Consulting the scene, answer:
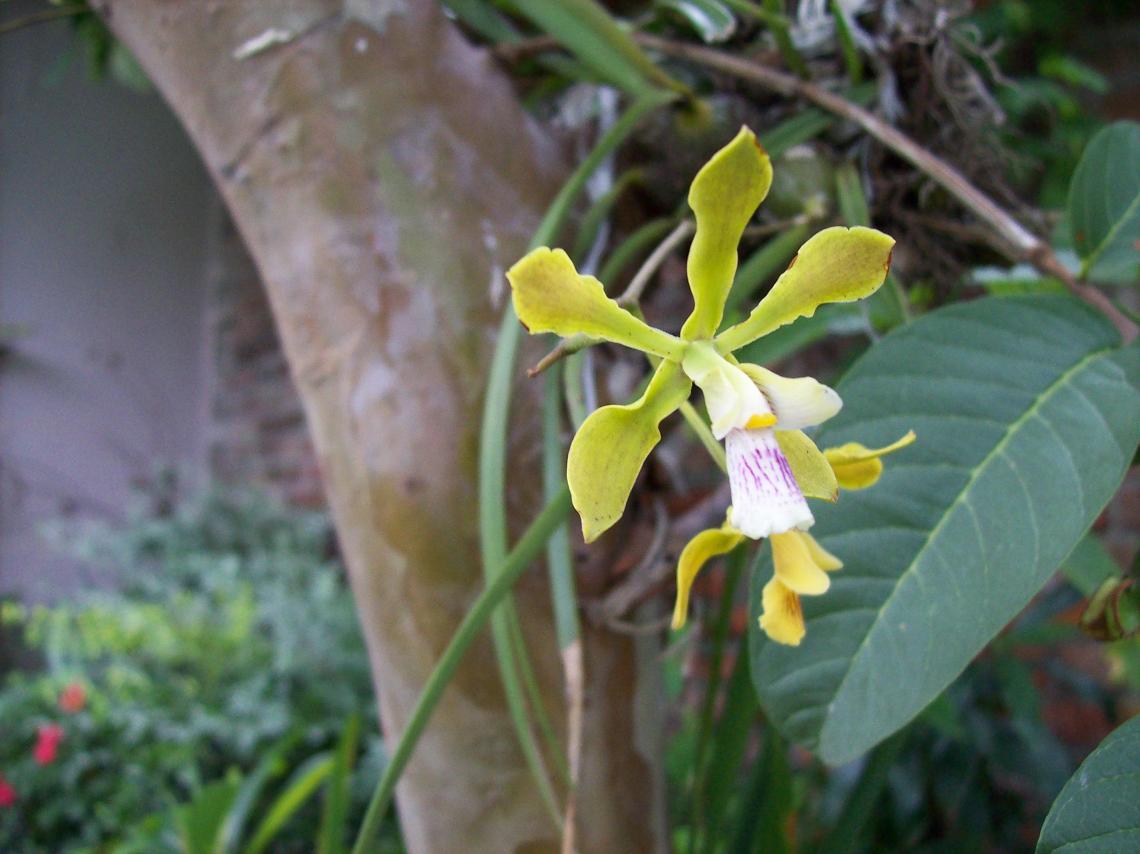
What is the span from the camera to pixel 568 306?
0.24m

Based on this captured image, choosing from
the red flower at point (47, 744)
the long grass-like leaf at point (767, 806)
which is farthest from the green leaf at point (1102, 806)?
the red flower at point (47, 744)

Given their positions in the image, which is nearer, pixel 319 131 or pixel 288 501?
pixel 319 131

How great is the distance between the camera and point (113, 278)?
7.24ft

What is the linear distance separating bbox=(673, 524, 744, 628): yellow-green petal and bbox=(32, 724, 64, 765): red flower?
4.48 ft

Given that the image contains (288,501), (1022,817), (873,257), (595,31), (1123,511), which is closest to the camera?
(873,257)

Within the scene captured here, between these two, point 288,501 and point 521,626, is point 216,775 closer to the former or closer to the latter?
point 288,501

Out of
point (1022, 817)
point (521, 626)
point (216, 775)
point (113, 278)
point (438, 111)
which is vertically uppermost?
point (438, 111)

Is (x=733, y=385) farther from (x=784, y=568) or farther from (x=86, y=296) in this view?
(x=86, y=296)

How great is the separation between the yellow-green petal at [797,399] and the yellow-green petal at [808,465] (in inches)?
0.4

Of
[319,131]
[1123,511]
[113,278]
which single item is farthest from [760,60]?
[113,278]

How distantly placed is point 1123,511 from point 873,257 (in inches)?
52.3

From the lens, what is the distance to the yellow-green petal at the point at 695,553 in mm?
262

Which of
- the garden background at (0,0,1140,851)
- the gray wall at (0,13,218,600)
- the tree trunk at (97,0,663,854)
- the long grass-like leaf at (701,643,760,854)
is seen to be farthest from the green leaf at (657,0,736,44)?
the gray wall at (0,13,218,600)

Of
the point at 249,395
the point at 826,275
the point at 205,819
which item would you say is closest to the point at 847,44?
the point at 826,275
